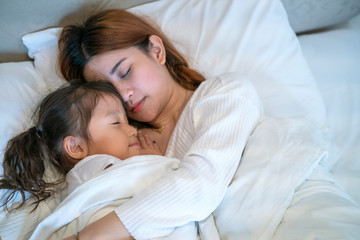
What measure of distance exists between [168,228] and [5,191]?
55 cm

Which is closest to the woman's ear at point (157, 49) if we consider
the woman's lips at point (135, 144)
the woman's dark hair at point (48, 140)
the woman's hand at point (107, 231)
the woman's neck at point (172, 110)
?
the woman's neck at point (172, 110)

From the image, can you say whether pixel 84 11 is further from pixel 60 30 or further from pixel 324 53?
pixel 324 53

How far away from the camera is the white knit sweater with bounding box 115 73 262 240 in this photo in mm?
789

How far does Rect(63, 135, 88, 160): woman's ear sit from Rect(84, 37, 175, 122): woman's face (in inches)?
9.2

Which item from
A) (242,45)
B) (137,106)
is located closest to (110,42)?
(137,106)

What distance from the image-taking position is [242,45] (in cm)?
134

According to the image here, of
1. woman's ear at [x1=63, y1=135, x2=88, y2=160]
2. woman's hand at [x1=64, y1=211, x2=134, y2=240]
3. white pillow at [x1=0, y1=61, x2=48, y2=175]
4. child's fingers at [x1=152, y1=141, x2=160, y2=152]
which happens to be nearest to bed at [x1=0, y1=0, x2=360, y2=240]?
white pillow at [x1=0, y1=61, x2=48, y2=175]

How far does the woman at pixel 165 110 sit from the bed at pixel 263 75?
8 cm

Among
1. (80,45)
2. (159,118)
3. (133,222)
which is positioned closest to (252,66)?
(159,118)

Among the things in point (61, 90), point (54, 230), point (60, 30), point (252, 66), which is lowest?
point (54, 230)

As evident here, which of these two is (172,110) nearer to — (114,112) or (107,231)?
(114,112)

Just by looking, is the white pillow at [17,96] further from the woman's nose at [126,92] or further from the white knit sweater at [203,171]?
the white knit sweater at [203,171]

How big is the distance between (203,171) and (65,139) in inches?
19.4

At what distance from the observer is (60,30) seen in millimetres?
1344
